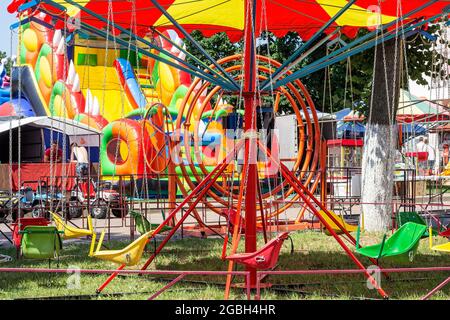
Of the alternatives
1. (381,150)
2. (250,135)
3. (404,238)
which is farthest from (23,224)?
(381,150)

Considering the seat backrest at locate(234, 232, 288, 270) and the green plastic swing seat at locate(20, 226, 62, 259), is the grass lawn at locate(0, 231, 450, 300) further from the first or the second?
the seat backrest at locate(234, 232, 288, 270)

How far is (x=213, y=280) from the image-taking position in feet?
29.7

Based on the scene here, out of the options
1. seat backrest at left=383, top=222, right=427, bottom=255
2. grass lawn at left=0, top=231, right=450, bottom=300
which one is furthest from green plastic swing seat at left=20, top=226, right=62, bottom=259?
seat backrest at left=383, top=222, right=427, bottom=255

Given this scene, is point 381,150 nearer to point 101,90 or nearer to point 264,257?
point 264,257

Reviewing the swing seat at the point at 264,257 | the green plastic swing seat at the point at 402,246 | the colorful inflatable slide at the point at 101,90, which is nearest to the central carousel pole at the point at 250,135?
the swing seat at the point at 264,257

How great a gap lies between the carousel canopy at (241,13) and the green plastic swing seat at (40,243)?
3203 millimetres

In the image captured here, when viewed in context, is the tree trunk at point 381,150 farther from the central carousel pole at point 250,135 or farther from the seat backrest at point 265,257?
the seat backrest at point 265,257

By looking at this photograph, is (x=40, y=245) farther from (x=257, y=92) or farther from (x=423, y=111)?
(x=423, y=111)

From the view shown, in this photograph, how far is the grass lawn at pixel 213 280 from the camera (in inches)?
319

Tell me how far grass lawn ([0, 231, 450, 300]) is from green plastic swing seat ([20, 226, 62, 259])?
1.04 feet

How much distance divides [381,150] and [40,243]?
25.9 feet

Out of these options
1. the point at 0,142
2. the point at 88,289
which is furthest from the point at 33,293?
the point at 0,142
